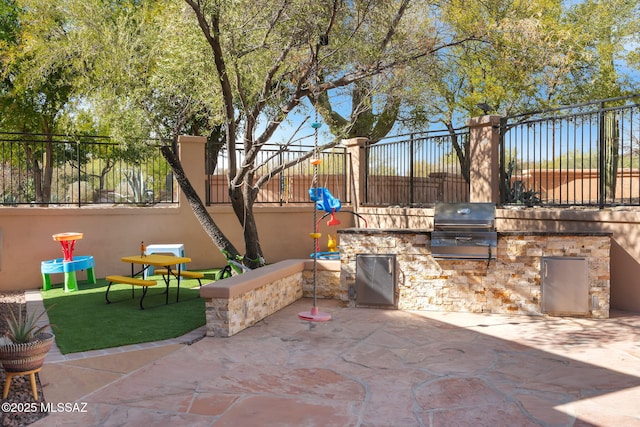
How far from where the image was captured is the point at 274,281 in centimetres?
763

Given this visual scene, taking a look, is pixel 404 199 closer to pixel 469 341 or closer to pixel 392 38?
pixel 392 38

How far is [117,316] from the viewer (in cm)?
739

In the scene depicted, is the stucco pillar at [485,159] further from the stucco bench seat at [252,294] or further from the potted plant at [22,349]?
the potted plant at [22,349]

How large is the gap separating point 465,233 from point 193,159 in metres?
6.87

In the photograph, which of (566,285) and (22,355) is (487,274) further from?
(22,355)

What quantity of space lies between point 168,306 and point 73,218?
408 centimetres

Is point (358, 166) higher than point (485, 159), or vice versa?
point (358, 166)

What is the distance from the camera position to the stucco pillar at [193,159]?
11.8 m

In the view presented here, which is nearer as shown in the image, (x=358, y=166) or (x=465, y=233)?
(x=465, y=233)

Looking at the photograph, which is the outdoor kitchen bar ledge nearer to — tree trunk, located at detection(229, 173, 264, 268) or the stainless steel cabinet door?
the stainless steel cabinet door

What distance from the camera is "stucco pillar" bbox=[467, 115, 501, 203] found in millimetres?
10094

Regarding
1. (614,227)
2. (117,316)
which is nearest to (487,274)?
(614,227)

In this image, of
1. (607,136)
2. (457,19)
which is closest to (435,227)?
(607,136)

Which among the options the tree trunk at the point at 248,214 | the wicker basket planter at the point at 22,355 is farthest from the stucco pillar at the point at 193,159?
the wicker basket planter at the point at 22,355
